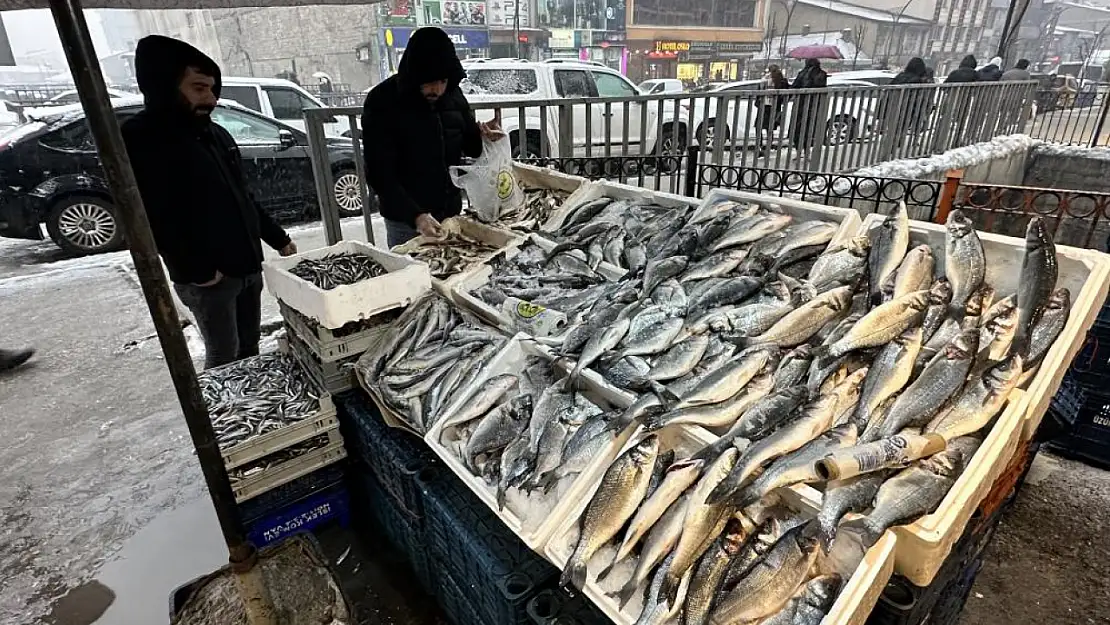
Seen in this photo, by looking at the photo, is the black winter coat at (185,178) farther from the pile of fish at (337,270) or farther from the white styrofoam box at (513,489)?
the white styrofoam box at (513,489)

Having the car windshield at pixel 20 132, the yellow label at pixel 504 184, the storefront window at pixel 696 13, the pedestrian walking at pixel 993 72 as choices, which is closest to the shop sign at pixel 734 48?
the storefront window at pixel 696 13

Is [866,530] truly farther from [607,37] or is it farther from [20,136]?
[607,37]

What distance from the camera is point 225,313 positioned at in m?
3.43

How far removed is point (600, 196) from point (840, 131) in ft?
23.7

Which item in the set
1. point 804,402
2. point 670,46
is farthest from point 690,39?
point 804,402

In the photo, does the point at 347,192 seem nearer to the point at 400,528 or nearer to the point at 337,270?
the point at 337,270

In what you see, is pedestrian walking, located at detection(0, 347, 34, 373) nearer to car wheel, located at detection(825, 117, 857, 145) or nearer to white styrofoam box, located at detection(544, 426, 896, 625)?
white styrofoam box, located at detection(544, 426, 896, 625)

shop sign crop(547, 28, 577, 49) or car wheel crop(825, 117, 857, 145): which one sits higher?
shop sign crop(547, 28, 577, 49)

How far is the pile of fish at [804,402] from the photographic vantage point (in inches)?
54.0

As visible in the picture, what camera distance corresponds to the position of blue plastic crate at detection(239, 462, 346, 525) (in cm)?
262

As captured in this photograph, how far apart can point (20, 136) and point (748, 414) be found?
9.97 metres

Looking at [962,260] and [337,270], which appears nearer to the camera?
[962,260]

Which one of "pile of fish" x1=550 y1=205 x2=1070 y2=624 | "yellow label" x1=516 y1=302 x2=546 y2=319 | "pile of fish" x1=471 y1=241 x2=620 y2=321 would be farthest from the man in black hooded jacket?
"pile of fish" x1=550 y1=205 x2=1070 y2=624

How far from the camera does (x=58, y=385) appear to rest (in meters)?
4.71
